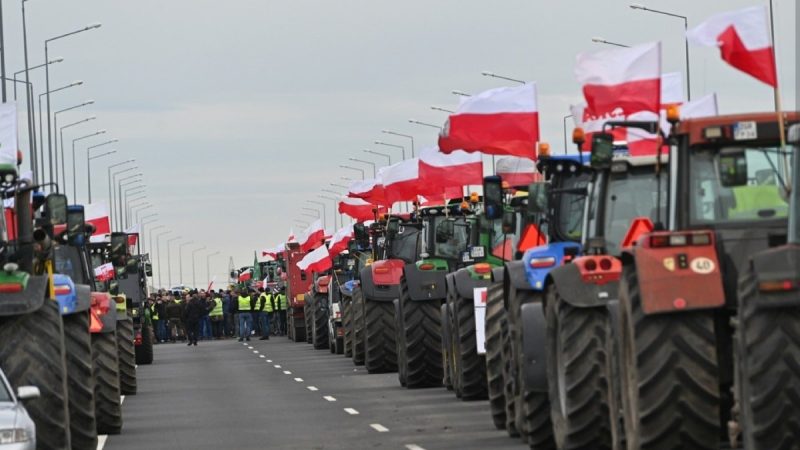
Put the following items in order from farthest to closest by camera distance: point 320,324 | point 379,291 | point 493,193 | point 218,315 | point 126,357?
point 218,315
point 320,324
point 379,291
point 126,357
point 493,193

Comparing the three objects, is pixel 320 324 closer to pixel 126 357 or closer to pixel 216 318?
pixel 126 357

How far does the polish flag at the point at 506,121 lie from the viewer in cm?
3056

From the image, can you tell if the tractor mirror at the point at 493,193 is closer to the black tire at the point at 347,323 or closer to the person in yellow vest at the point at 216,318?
the black tire at the point at 347,323

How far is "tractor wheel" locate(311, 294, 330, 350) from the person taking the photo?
57281mm

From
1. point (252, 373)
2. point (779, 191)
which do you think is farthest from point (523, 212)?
point (252, 373)

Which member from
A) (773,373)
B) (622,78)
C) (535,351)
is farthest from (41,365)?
(773,373)

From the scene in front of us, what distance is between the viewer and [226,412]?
2970 centimetres

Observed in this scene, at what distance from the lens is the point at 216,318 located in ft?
262

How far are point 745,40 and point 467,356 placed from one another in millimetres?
12690

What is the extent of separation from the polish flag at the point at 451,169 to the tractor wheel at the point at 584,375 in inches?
800

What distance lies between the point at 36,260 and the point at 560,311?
5877 mm

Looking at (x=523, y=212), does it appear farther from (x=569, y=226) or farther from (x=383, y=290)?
(x=383, y=290)

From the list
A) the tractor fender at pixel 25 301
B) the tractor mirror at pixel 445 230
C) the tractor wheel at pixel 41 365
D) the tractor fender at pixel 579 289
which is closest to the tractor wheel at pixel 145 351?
the tractor mirror at pixel 445 230

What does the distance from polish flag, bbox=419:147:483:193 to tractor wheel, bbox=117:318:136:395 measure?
6.03 metres
